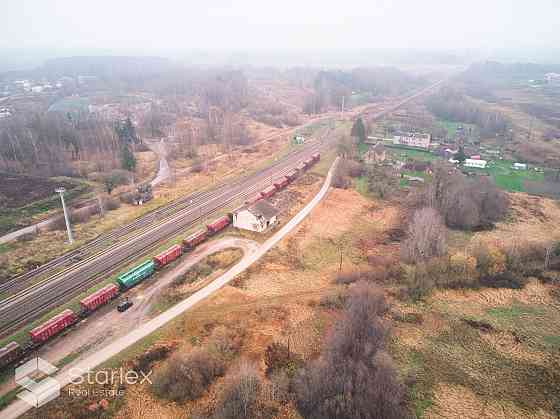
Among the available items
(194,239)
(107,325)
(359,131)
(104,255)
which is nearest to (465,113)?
(359,131)

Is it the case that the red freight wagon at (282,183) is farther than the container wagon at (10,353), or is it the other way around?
the red freight wagon at (282,183)

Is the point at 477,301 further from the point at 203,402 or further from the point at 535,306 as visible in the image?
the point at 203,402

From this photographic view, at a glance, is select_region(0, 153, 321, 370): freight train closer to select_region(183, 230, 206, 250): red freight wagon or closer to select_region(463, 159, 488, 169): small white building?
select_region(183, 230, 206, 250): red freight wagon

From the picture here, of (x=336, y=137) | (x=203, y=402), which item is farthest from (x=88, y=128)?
(x=203, y=402)

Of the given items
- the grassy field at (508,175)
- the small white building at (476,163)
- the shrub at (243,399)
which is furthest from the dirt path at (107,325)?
the small white building at (476,163)

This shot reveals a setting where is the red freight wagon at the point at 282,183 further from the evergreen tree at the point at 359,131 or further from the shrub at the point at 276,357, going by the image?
the shrub at the point at 276,357

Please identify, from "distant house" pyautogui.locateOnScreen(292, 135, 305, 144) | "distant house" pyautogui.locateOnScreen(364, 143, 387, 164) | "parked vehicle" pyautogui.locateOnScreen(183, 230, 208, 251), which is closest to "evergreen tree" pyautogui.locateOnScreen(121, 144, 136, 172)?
"parked vehicle" pyautogui.locateOnScreen(183, 230, 208, 251)

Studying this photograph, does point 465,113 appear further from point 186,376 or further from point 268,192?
point 186,376
